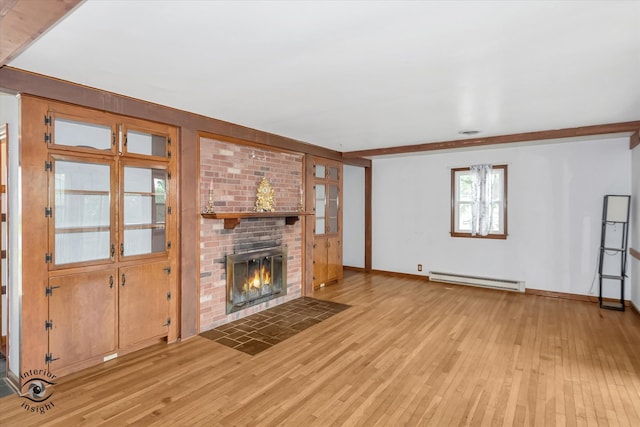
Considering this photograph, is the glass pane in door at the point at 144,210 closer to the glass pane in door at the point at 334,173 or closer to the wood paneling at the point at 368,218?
the glass pane in door at the point at 334,173

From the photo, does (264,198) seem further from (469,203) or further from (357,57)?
(469,203)

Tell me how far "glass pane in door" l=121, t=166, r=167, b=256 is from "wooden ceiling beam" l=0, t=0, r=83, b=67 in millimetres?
1695

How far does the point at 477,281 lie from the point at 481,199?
150 cm

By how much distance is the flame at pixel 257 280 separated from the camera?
4660 millimetres

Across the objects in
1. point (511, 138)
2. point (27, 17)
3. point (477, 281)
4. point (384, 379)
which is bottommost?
point (384, 379)

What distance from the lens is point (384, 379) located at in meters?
2.97

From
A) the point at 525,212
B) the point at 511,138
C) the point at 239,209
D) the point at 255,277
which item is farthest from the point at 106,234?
the point at 525,212

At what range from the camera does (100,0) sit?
1731mm

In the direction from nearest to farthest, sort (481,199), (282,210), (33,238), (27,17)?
(27,17) → (33,238) → (282,210) → (481,199)

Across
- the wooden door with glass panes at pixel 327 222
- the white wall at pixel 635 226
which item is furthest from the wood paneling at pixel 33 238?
the white wall at pixel 635 226

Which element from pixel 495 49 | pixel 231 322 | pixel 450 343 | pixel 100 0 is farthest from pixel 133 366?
pixel 495 49

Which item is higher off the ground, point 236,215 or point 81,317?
point 236,215

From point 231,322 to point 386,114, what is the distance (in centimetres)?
323

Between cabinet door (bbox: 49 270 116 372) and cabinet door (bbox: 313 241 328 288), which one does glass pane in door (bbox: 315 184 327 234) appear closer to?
cabinet door (bbox: 313 241 328 288)
